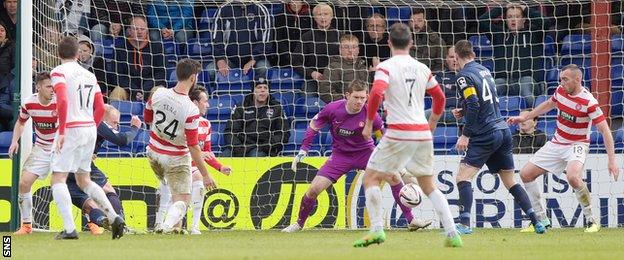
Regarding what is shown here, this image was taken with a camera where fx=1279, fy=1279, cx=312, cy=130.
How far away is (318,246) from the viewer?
38.4 ft

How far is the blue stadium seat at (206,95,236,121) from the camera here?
60.7ft

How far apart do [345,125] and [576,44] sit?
538 centimetres

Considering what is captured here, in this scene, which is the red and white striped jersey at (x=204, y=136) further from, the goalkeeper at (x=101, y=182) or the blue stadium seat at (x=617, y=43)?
the blue stadium seat at (x=617, y=43)

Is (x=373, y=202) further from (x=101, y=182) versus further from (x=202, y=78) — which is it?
(x=202, y=78)

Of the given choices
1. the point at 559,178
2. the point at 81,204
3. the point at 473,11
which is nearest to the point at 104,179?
the point at 81,204

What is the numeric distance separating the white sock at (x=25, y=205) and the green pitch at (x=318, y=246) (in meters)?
0.34

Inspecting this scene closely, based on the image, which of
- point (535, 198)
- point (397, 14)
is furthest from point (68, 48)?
point (397, 14)

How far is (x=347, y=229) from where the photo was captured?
16344mm

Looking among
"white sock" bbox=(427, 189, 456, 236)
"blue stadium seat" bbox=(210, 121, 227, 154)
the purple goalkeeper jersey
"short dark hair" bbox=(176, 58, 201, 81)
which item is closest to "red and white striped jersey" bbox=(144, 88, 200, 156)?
"short dark hair" bbox=(176, 58, 201, 81)

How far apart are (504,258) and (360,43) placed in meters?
9.51

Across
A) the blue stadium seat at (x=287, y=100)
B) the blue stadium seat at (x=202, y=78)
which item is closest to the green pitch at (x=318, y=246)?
the blue stadium seat at (x=287, y=100)

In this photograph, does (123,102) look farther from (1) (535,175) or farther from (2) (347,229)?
(1) (535,175)

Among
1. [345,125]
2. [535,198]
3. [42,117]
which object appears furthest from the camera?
[345,125]

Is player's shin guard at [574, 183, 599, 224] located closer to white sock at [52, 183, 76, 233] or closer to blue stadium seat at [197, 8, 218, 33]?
white sock at [52, 183, 76, 233]
